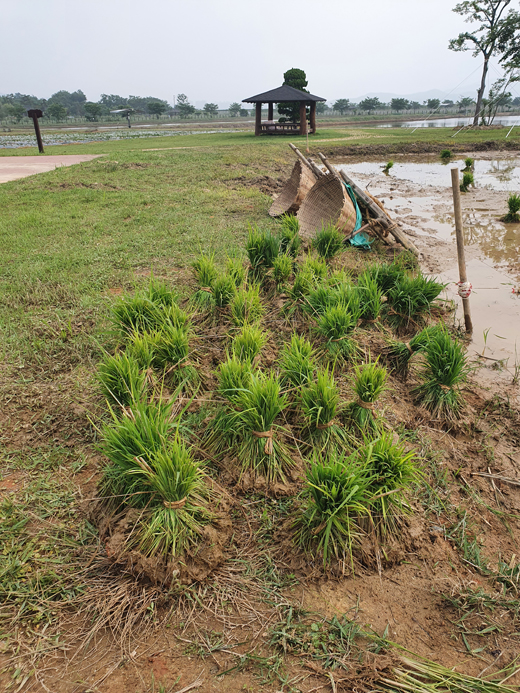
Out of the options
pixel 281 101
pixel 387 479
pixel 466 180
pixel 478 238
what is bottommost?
pixel 478 238

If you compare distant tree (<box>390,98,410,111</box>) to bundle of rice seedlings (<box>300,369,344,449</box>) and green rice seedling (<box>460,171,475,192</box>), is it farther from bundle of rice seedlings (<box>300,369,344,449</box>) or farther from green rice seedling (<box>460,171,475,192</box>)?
bundle of rice seedlings (<box>300,369,344,449</box>)

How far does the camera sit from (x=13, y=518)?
2121 millimetres

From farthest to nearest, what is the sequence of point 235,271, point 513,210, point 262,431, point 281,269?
1. point 513,210
2. point 281,269
3. point 235,271
4. point 262,431

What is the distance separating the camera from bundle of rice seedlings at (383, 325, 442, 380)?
3240 mm

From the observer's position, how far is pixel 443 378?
2961 millimetres

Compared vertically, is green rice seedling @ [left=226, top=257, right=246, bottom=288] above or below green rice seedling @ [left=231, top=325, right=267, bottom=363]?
above

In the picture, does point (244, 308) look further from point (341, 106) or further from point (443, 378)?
point (341, 106)

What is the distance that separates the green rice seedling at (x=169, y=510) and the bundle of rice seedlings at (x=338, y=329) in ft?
5.33

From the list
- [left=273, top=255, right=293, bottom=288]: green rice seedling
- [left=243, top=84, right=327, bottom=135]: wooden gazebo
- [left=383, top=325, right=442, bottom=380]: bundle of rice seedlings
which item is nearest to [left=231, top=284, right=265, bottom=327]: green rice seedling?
[left=273, top=255, right=293, bottom=288]: green rice seedling

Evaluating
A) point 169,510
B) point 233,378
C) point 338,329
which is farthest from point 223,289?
point 169,510

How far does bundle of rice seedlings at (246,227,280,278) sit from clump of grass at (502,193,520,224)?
235 inches

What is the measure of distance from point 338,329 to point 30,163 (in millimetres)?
15675

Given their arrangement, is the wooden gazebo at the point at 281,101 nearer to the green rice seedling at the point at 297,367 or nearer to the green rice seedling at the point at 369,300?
the green rice seedling at the point at 369,300

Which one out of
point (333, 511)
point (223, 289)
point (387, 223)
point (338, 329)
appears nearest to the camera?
point (333, 511)
